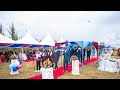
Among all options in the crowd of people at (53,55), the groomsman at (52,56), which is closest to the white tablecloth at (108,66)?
the crowd of people at (53,55)

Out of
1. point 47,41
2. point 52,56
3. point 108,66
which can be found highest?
point 47,41

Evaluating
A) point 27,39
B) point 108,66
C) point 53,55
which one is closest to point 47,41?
point 27,39

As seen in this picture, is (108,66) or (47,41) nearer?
(108,66)

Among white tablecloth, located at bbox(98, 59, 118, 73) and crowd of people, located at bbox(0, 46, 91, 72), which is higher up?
crowd of people, located at bbox(0, 46, 91, 72)

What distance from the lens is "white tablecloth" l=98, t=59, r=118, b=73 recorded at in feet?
26.3

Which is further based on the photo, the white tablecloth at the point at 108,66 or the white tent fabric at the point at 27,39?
the white tent fabric at the point at 27,39

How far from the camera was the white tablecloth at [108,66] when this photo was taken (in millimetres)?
8016

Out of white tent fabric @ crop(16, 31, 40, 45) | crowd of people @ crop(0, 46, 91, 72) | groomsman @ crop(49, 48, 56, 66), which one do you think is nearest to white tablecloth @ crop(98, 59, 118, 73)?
crowd of people @ crop(0, 46, 91, 72)

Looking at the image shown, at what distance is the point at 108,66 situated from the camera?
8.32m

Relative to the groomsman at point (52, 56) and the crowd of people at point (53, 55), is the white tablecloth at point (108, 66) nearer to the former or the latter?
the crowd of people at point (53, 55)

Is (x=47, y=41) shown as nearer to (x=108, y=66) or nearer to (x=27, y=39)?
(x=27, y=39)

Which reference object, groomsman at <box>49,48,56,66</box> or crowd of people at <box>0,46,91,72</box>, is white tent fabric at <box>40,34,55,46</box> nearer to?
crowd of people at <box>0,46,91,72</box>
